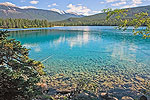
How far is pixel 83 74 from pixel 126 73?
460cm

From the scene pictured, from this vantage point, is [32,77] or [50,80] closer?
[32,77]

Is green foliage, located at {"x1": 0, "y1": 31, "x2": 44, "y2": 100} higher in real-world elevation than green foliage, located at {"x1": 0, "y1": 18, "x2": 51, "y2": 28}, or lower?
lower

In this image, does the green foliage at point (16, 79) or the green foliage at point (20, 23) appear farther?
the green foliage at point (20, 23)

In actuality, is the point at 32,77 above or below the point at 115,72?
above

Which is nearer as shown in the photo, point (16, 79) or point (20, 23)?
point (16, 79)

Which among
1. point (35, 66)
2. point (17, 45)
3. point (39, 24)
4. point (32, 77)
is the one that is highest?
point (39, 24)

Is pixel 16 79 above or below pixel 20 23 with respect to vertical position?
below

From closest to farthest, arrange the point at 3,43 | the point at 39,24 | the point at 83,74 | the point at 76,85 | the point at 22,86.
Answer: the point at 3,43, the point at 22,86, the point at 76,85, the point at 83,74, the point at 39,24

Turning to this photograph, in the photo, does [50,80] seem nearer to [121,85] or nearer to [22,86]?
[121,85]

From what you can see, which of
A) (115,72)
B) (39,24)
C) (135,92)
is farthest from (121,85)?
(39,24)

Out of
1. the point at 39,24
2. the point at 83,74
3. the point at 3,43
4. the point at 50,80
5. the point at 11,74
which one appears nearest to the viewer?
the point at 11,74

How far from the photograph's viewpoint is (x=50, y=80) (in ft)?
36.3

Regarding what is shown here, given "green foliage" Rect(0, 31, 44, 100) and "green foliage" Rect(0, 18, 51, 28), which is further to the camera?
"green foliage" Rect(0, 18, 51, 28)

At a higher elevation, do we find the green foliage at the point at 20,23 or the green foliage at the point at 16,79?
the green foliage at the point at 20,23
